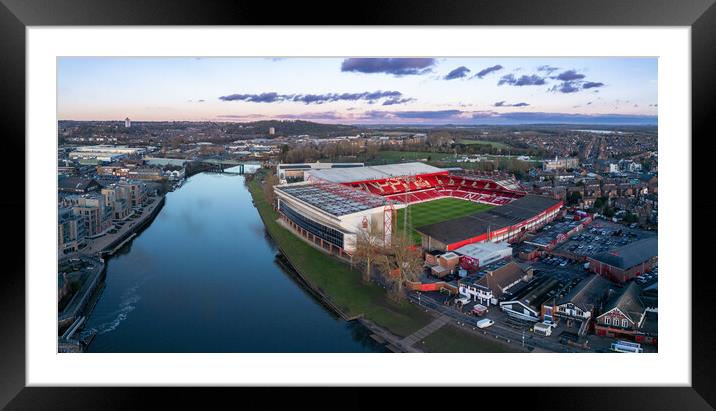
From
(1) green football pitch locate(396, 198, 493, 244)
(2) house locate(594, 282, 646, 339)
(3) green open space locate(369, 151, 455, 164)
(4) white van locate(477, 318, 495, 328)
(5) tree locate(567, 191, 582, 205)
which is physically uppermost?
(3) green open space locate(369, 151, 455, 164)

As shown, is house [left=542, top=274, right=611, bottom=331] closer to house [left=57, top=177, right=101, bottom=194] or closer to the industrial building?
house [left=57, top=177, right=101, bottom=194]

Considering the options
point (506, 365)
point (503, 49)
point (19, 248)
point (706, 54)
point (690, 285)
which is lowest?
point (506, 365)

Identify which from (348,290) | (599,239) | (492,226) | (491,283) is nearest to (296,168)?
(492,226)

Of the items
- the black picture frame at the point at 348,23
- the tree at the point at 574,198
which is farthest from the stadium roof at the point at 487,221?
the black picture frame at the point at 348,23

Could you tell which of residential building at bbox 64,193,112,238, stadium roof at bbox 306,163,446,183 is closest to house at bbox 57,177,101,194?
residential building at bbox 64,193,112,238

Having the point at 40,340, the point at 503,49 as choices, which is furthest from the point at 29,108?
the point at 503,49

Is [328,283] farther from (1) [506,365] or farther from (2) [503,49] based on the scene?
(2) [503,49]

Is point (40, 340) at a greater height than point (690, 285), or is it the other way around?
point (690, 285)
